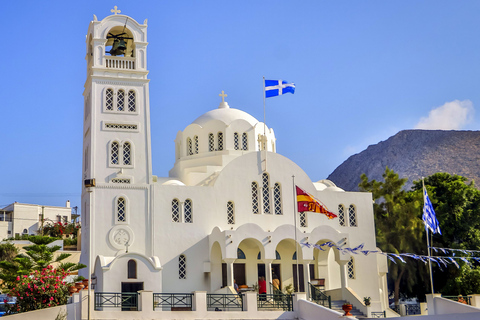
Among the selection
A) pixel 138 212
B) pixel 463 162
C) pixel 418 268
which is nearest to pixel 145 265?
pixel 138 212

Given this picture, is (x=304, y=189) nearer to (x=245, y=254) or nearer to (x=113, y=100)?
(x=245, y=254)

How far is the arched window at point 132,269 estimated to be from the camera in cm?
2830

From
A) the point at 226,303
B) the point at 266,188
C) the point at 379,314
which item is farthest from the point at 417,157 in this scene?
the point at 226,303

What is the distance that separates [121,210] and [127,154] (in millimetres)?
2827

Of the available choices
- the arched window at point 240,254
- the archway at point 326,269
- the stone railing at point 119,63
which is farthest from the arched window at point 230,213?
the stone railing at point 119,63

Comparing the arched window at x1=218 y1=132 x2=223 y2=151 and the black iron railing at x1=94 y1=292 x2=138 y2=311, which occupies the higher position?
the arched window at x1=218 y1=132 x2=223 y2=151

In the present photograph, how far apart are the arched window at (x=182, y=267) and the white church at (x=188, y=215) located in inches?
1.9

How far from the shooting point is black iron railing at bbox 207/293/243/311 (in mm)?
26031

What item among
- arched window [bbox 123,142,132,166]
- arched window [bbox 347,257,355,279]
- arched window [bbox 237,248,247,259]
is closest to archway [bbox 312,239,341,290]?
arched window [bbox 347,257,355,279]

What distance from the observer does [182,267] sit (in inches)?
1224

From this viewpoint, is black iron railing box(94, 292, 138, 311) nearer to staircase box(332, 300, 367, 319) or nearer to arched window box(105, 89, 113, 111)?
staircase box(332, 300, 367, 319)

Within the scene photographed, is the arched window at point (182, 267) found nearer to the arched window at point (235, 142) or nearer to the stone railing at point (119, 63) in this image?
the arched window at point (235, 142)

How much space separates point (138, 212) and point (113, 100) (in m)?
5.73

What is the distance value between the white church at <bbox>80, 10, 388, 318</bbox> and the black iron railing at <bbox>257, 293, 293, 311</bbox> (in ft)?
9.35
